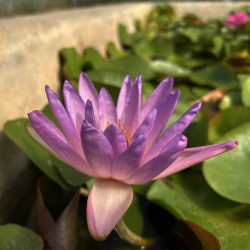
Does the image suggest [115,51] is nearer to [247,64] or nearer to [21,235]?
[247,64]

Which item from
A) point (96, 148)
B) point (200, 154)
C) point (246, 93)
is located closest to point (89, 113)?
point (96, 148)

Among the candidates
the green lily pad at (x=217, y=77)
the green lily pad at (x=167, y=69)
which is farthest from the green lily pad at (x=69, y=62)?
the green lily pad at (x=217, y=77)

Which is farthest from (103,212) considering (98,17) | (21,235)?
(98,17)

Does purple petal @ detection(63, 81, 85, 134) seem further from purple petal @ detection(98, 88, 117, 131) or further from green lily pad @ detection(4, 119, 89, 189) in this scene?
green lily pad @ detection(4, 119, 89, 189)

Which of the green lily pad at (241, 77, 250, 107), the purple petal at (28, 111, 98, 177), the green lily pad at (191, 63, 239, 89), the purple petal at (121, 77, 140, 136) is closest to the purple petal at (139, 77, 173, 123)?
the purple petal at (121, 77, 140, 136)

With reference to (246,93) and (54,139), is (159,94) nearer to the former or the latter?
(54,139)
